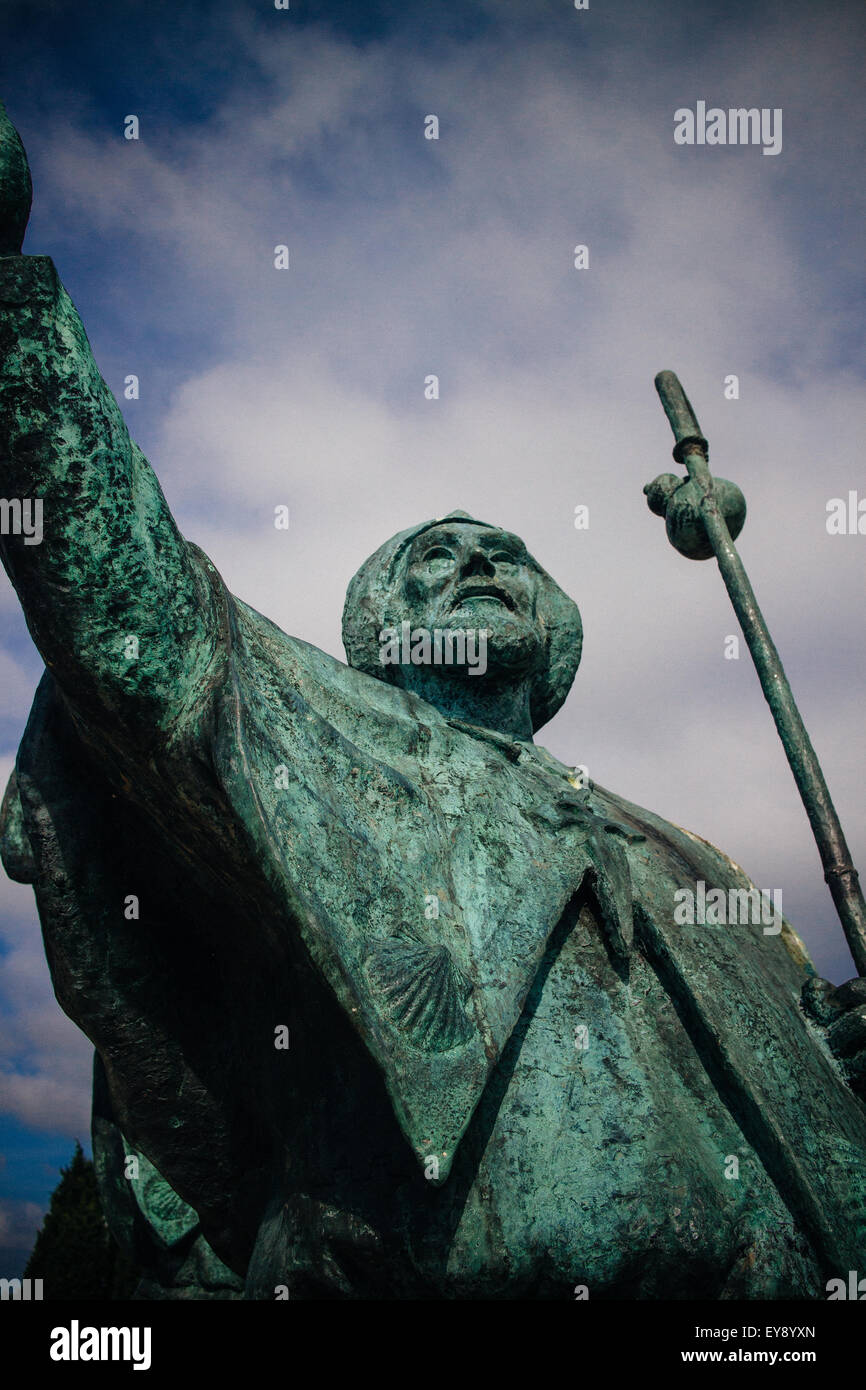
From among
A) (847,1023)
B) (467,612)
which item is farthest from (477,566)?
(847,1023)

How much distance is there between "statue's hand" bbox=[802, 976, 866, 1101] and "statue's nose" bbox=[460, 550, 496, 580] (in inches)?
90.0

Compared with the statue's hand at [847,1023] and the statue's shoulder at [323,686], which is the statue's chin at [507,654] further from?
the statue's hand at [847,1023]

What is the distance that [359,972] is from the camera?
126 inches

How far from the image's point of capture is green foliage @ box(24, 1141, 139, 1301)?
526 inches

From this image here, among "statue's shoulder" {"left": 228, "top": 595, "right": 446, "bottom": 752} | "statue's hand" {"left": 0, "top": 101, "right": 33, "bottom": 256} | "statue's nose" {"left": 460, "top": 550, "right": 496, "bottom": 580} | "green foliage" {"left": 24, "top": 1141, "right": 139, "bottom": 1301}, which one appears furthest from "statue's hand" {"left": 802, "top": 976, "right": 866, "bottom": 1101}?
"green foliage" {"left": 24, "top": 1141, "right": 139, "bottom": 1301}

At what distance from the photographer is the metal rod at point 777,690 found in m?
4.55

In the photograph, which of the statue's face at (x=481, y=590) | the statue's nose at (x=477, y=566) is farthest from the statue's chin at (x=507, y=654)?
the statue's nose at (x=477, y=566)

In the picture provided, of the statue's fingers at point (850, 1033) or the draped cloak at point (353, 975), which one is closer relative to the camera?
the draped cloak at point (353, 975)

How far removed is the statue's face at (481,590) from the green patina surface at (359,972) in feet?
1.92

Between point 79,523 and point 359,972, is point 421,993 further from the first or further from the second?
point 79,523

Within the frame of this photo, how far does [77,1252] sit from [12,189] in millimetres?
13842

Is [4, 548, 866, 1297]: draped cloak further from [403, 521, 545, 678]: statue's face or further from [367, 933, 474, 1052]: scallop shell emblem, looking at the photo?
[403, 521, 545, 678]: statue's face

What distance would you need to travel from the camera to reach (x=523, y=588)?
530 cm

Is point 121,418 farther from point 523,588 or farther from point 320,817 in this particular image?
point 523,588
